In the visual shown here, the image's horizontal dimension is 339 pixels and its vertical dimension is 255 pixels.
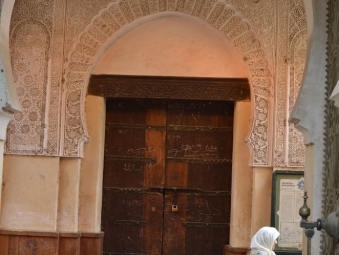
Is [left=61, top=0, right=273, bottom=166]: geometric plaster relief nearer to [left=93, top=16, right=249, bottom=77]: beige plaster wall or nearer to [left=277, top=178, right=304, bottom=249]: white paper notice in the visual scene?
[left=93, top=16, right=249, bottom=77]: beige plaster wall

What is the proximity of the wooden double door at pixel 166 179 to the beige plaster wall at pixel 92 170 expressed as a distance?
318mm

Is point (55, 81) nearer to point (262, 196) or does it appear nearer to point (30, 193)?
point (30, 193)

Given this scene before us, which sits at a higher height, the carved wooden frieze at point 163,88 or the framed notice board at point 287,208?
the carved wooden frieze at point 163,88

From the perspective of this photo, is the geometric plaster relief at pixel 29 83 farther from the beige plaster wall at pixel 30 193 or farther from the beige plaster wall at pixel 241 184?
the beige plaster wall at pixel 241 184

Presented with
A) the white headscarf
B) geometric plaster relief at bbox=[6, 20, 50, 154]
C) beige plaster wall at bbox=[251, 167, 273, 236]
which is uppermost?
geometric plaster relief at bbox=[6, 20, 50, 154]

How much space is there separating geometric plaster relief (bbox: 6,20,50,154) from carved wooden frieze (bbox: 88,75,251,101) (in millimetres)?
631

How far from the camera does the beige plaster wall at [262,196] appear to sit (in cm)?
814

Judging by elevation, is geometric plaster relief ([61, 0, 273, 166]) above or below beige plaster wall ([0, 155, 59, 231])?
above

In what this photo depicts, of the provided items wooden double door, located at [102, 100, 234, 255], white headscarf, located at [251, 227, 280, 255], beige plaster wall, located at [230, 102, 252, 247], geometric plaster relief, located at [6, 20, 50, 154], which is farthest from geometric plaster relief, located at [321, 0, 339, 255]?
geometric plaster relief, located at [6, 20, 50, 154]

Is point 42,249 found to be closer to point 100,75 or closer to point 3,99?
point 100,75

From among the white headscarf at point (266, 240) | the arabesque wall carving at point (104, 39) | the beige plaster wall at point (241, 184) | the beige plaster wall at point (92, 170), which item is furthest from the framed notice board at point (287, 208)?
the white headscarf at point (266, 240)

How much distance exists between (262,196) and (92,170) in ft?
6.24

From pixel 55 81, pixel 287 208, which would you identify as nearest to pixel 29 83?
pixel 55 81

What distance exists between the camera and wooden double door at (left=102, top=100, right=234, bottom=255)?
877 centimetres
